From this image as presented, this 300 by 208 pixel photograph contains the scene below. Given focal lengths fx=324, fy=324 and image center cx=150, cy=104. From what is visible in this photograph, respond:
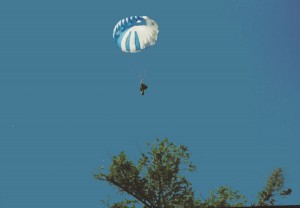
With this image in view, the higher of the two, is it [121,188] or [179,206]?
[121,188]

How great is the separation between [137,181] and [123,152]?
8.92ft

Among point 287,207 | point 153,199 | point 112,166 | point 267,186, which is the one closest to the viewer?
point 287,207

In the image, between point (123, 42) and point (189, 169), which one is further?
point (189, 169)

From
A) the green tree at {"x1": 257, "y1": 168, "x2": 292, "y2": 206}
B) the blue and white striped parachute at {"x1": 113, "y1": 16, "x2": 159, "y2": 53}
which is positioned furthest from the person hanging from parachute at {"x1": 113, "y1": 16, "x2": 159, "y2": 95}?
the green tree at {"x1": 257, "y1": 168, "x2": 292, "y2": 206}

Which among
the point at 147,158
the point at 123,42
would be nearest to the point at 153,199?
the point at 147,158

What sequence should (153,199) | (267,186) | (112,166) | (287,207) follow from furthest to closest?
(267,186)
(112,166)
(153,199)
(287,207)

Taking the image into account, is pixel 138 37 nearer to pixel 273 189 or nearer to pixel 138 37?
pixel 138 37

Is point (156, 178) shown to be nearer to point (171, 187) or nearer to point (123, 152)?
point (171, 187)

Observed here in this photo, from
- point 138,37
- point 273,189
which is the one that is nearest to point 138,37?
point 138,37

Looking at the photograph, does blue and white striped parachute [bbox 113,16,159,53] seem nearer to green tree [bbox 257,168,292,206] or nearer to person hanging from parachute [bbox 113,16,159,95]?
person hanging from parachute [bbox 113,16,159,95]

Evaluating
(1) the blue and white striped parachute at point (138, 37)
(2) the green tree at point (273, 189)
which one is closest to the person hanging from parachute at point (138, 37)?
(1) the blue and white striped parachute at point (138, 37)

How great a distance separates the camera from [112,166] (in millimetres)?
26250

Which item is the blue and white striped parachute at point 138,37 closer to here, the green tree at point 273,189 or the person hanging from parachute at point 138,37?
the person hanging from parachute at point 138,37

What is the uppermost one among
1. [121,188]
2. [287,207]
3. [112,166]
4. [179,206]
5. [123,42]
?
[123,42]
